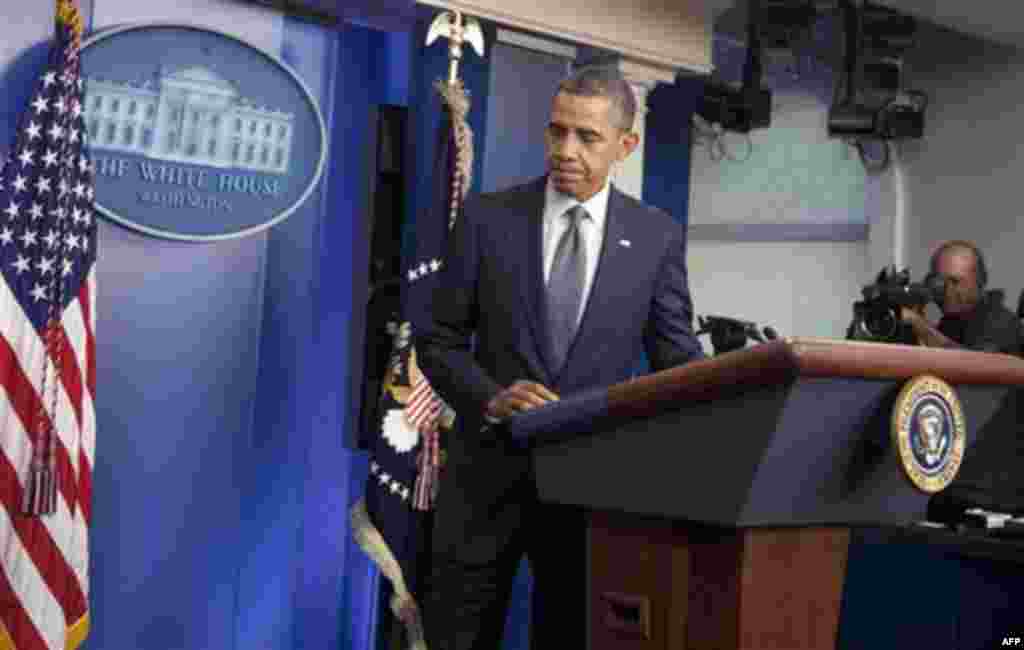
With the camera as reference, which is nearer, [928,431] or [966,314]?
[928,431]

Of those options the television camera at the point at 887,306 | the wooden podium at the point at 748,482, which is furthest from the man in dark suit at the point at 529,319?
the television camera at the point at 887,306

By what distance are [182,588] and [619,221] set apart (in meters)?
1.98

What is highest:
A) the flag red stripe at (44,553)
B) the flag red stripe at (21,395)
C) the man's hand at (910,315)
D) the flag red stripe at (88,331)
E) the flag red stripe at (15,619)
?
the man's hand at (910,315)

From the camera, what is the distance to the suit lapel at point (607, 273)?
1.85m

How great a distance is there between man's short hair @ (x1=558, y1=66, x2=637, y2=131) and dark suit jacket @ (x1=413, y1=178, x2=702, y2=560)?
0.12 meters

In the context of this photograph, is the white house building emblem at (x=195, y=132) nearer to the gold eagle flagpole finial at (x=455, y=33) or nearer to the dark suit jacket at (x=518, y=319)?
the gold eagle flagpole finial at (x=455, y=33)

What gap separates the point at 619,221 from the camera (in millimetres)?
1920

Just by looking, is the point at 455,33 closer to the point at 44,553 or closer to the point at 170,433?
the point at 170,433

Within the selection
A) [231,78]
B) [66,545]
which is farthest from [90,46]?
[66,545]

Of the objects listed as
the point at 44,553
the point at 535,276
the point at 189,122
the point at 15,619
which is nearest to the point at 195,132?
the point at 189,122

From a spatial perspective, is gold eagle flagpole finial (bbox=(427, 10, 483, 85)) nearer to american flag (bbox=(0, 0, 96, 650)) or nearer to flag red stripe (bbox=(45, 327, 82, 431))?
american flag (bbox=(0, 0, 96, 650))

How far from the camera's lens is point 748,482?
3.84 feet

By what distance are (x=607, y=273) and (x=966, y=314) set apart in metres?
3.27

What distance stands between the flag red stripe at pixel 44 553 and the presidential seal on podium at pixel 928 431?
218cm
